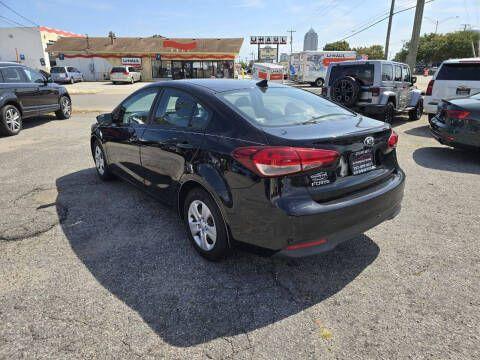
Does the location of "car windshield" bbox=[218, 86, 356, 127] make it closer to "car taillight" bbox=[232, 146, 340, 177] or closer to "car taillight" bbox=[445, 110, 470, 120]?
"car taillight" bbox=[232, 146, 340, 177]

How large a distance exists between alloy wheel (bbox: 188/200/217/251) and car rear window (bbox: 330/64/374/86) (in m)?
8.50

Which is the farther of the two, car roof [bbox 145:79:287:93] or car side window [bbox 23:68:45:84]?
car side window [bbox 23:68:45:84]

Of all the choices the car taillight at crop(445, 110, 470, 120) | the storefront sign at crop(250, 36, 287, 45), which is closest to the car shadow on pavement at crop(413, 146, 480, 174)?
the car taillight at crop(445, 110, 470, 120)

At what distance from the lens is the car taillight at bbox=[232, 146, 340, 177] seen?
8.11ft

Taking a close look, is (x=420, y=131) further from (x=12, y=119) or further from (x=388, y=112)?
(x=12, y=119)

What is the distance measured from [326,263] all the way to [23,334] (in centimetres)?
242

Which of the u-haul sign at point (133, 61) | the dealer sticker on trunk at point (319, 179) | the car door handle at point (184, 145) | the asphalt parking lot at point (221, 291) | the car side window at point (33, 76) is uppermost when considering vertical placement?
the u-haul sign at point (133, 61)

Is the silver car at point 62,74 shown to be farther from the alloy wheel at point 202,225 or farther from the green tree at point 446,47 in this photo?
the green tree at point 446,47

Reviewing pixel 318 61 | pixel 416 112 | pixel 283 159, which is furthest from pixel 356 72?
pixel 318 61

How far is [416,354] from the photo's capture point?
2.20m

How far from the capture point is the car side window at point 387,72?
1007 cm

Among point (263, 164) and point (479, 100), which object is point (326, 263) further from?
point (479, 100)

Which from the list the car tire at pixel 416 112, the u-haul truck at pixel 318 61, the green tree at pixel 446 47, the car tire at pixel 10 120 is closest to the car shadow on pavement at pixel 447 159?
the car tire at pixel 416 112

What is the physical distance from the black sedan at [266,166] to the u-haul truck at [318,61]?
30.9 m
